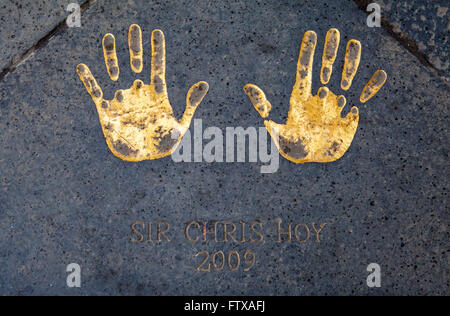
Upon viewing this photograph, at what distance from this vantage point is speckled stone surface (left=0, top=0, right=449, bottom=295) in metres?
1.20

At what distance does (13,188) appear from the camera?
1203mm

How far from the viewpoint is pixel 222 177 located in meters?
1.21

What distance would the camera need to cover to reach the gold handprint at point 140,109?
1163 mm

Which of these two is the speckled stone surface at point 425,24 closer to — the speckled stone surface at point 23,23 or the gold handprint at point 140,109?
the gold handprint at point 140,109

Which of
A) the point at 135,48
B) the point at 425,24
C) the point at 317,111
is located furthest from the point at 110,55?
the point at 425,24

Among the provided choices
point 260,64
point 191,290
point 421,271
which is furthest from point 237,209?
point 421,271

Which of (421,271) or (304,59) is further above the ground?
(304,59)

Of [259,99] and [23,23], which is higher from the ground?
[23,23]

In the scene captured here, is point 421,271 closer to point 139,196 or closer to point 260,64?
point 260,64

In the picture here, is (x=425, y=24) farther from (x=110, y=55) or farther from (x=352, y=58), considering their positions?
(x=110, y=55)

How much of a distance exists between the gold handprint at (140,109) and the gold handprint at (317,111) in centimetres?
29
